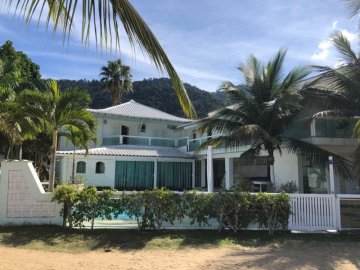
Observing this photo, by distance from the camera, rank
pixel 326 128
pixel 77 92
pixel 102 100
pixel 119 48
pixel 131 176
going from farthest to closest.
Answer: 1. pixel 102 100
2. pixel 131 176
3. pixel 326 128
4. pixel 77 92
5. pixel 119 48

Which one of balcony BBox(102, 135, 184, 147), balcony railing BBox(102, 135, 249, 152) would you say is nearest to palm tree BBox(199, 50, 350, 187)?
balcony railing BBox(102, 135, 249, 152)

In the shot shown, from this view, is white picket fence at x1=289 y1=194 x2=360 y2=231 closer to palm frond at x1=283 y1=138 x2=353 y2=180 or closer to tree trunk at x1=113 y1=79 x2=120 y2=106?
palm frond at x1=283 y1=138 x2=353 y2=180

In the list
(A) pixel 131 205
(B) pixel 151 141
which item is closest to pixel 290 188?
(A) pixel 131 205

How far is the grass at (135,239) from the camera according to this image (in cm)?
905

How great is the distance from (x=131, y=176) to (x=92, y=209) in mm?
18414

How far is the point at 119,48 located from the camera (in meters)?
2.67

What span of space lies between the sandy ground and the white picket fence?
1832 millimetres

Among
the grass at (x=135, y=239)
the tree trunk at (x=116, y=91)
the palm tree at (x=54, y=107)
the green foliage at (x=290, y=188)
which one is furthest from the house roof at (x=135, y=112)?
the grass at (x=135, y=239)

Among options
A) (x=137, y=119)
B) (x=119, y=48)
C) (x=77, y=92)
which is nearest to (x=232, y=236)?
(x=77, y=92)

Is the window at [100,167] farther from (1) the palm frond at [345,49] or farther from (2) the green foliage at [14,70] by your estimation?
(1) the palm frond at [345,49]

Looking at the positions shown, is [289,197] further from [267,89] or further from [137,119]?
[137,119]

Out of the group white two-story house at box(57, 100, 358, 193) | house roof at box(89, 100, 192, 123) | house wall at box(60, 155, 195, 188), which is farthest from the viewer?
house roof at box(89, 100, 192, 123)

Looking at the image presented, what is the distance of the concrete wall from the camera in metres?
10.7

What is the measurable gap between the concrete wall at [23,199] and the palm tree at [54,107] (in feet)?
4.16
